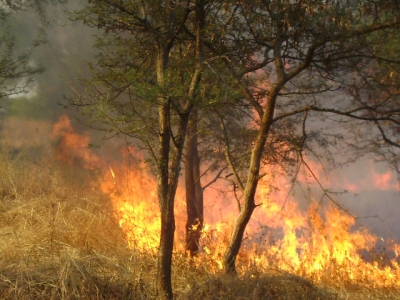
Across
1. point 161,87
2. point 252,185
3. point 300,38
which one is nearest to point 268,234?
point 252,185

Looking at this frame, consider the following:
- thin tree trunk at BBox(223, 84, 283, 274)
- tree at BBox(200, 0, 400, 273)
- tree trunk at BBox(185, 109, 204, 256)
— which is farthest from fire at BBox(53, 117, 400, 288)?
tree at BBox(200, 0, 400, 273)

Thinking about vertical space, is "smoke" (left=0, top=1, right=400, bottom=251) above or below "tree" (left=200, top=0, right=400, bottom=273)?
above

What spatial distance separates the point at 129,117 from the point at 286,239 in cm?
844

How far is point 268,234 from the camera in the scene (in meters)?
10.4

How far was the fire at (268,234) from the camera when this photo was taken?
24.2ft

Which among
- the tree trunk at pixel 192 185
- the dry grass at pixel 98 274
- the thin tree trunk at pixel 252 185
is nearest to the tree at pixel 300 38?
the thin tree trunk at pixel 252 185

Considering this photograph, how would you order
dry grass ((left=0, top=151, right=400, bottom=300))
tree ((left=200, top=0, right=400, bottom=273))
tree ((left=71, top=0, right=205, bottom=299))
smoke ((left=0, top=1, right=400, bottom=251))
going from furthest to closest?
1. smoke ((left=0, top=1, right=400, bottom=251))
2. tree ((left=200, top=0, right=400, bottom=273))
3. tree ((left=71, top=0, right=205, bottom=299))
4. dry grass ((left=0, top=151, right=400, bottom=300))

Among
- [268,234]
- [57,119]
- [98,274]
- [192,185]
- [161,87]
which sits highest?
[57,119]

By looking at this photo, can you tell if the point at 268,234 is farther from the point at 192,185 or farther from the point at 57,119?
the point at 57,119

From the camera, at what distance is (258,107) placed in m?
6.89

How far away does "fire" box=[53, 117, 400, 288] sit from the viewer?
290 inches

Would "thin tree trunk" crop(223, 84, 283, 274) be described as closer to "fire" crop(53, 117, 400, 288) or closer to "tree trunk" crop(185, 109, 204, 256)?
"fire" crop(53, 117, 400, 288)

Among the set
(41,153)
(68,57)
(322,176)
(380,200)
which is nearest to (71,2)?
(68,57)

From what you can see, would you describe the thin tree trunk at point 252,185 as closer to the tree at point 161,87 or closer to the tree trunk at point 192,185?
the tree at point 161,87
